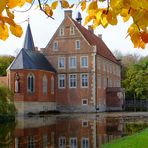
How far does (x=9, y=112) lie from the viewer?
106 ft

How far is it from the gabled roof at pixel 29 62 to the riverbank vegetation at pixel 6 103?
11050 mm

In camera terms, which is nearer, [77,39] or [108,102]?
[77,39]

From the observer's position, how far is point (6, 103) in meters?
32.8

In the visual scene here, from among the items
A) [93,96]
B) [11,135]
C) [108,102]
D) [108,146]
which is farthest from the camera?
[108,102]

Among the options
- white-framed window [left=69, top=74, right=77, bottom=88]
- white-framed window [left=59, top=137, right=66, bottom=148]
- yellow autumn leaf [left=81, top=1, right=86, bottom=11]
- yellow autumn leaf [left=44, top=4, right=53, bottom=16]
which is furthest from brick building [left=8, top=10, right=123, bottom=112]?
yellow autumn leaf [left=81, top=1, right=86, bottom=11]

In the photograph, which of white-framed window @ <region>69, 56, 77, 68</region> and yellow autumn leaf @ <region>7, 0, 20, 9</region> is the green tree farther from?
yellow autumn leaf @ <region>7, 0, 20, 9</region>

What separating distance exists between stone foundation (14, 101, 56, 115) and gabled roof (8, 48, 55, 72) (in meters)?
3.95

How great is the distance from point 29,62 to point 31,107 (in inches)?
200

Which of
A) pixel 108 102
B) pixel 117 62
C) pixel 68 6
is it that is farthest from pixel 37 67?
pixel 68 6

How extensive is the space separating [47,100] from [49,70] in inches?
141

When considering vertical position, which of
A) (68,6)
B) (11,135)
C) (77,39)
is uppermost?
(77,39)

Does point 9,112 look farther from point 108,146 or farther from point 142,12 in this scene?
point 142,12

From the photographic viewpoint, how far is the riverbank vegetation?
3182cm

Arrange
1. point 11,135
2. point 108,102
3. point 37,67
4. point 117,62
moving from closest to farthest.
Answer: point 11,135 < point 37,67 < point 108,102 < point 117,62
